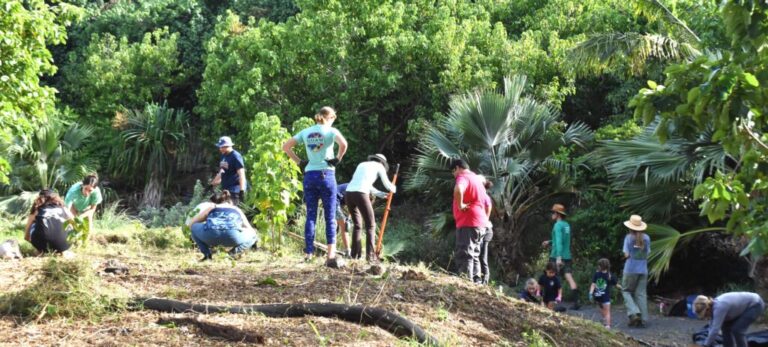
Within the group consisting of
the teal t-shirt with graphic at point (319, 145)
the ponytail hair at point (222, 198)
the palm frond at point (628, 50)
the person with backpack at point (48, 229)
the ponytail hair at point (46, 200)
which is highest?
the palm frond at point (628, 50)

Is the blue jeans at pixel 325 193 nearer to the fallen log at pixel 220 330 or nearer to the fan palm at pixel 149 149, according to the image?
the fallen log at pixel 220 330

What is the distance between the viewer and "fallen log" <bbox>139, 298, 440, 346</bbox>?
7195mm

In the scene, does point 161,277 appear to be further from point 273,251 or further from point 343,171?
point 343,171

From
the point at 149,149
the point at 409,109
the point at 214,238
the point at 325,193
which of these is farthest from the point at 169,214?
the point at 325,193

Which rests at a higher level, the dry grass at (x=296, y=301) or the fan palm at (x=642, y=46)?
the fan palm at (x=642, y=46)

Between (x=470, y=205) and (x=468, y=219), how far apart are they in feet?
0.51

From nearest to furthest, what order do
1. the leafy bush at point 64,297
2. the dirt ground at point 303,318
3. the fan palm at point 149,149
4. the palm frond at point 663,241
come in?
the dirt ground at point 303,318
the leafy bush at point 64,297
the palm frond at point 663,241
the fan palm at point 149,149

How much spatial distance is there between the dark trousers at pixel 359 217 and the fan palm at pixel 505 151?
19.1ft

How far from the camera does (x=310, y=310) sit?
7273mm

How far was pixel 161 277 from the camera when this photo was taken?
8.61m

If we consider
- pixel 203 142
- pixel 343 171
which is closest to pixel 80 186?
pixel 343 171

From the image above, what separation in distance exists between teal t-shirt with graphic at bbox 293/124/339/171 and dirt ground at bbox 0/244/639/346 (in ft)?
3.37

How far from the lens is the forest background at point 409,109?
14.7 m

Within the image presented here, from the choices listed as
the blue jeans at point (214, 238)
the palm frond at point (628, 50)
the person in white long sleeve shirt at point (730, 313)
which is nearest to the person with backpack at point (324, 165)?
the blue jeans at point (214, 238)
